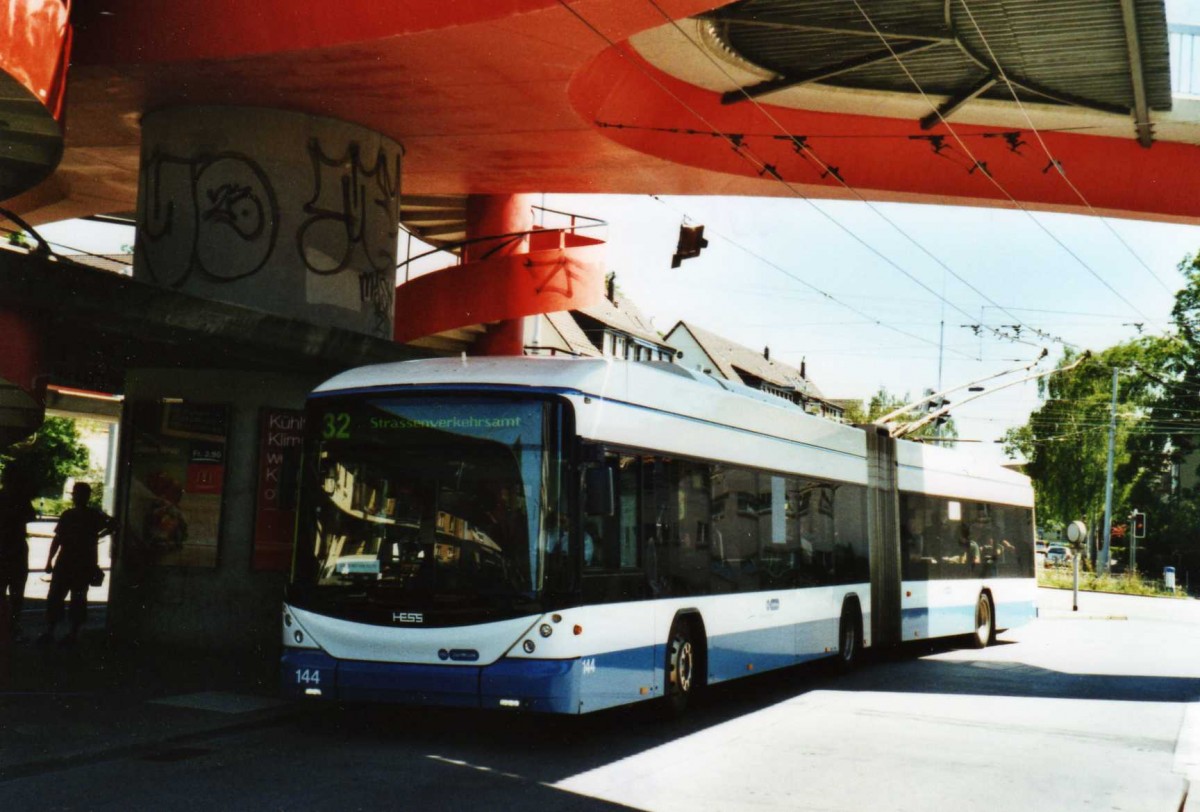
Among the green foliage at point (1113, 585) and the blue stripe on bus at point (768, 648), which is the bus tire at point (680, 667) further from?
the green foliage at point (1113, 585)

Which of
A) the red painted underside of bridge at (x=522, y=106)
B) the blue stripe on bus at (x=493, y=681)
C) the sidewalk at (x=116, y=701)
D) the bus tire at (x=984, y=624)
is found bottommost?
the sidewalk at (x=116, y=701)

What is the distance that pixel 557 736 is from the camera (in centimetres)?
1051

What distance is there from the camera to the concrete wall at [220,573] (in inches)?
574

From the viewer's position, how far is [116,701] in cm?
1091

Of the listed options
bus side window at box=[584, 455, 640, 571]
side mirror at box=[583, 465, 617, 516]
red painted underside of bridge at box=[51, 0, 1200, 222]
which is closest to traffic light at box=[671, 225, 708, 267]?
red painted underside of bridge at box=[51, 0, 1200, 222]

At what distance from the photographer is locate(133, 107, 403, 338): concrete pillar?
50.0 feet

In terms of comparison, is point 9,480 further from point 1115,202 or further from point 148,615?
point 1115,202

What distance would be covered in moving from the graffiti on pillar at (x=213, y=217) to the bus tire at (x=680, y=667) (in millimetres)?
6904

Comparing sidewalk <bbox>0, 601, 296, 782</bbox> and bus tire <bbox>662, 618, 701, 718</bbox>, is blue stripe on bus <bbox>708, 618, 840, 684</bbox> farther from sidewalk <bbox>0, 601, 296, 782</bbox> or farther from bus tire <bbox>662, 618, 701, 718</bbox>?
sidewalk <bbox>0, 601, 296, 782</bbox>

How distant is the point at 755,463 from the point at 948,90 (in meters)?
8.59

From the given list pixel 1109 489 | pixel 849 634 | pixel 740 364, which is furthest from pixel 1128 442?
pixel 849 634

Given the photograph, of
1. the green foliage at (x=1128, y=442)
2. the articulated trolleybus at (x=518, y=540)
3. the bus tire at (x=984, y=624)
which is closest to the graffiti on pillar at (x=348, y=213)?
the articulated trolleybus at (x=518, y=540)

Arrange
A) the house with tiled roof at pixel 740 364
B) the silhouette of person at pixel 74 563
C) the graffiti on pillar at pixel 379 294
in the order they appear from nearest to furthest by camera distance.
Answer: the silhouette of person at pixel 74 563 → the graffiti on pillar at pixel 379 294 → the house with tiled roof at pixel 740 364

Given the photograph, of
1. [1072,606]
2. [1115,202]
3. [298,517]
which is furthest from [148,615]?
[1072,606]
